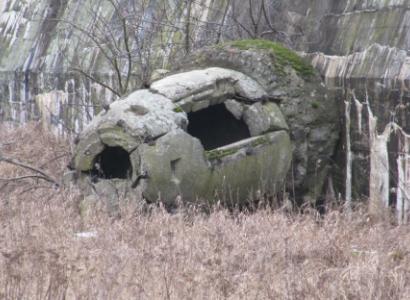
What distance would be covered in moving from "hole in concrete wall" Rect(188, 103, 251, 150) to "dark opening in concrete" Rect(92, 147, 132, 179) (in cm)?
117

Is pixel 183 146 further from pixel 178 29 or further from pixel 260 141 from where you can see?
pixel 178 29

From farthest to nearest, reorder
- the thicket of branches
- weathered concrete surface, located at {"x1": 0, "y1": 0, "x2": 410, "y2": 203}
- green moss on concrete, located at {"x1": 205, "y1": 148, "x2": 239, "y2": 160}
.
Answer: the thicket of branches → weathered concrete surface, located at {"x1": 0, "y1": 0, "x2": 410, "y2": 203} → green moss on concrete, located at {"x1": 205, "y1": 148, "x2": 239, "y2": 160}

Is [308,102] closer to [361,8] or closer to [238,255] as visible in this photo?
[361,8]

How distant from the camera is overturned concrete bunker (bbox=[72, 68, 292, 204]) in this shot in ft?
25.5

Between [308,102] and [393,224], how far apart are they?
145 centimetres

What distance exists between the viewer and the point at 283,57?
8891mm

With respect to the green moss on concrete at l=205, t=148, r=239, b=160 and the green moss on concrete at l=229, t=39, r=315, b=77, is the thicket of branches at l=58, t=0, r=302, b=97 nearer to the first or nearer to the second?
the green moss on concrete at l=229, t=39, r=315, b=77

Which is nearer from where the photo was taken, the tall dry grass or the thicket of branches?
the tall dry grass

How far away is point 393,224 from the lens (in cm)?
799

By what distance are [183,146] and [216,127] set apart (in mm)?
1773

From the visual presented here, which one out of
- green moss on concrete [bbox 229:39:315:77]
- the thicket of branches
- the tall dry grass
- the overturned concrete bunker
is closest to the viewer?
the tall dry grass

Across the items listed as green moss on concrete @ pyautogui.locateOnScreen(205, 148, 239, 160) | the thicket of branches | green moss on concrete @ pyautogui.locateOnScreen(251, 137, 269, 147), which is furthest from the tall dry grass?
the thicket of branches

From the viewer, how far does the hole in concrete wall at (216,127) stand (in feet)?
30.9

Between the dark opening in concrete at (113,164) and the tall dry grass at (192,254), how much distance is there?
324 millimetres
